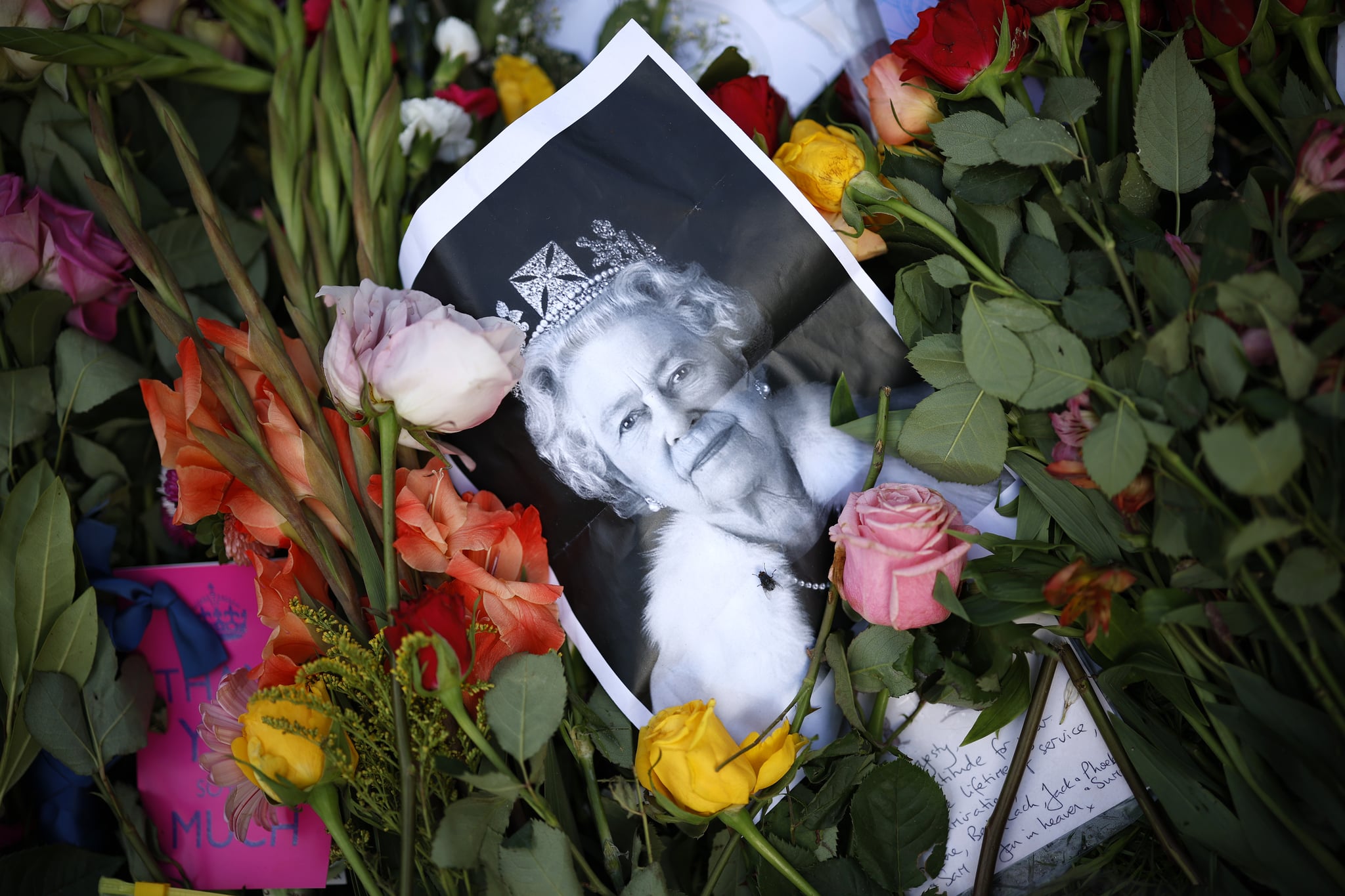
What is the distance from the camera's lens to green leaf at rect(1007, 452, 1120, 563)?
495 millimetres

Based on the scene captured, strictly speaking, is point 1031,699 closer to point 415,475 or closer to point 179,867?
point 415,475

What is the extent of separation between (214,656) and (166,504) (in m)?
0.14

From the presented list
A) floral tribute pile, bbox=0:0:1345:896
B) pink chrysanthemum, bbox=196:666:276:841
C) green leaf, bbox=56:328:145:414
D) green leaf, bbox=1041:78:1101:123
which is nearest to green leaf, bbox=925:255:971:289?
floral tribute pile, bbox=0:0:1345:896

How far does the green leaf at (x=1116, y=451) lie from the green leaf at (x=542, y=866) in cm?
36

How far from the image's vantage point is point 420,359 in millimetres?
463

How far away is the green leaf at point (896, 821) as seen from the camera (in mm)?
537

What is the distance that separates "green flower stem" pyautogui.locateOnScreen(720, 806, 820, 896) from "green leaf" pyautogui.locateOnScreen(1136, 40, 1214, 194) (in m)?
0.45

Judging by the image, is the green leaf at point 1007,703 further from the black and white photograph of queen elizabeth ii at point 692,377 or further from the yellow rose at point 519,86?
the yellow rose at point 519,86

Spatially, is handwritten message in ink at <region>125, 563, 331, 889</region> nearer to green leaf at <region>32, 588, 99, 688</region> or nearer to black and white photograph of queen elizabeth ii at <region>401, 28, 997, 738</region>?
green leaf at <region>32, 588, 99, 688</region>

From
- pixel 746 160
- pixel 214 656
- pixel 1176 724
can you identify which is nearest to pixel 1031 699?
pixel 1176 724

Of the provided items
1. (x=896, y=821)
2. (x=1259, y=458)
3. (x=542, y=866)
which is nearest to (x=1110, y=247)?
(x=1259, y=458)

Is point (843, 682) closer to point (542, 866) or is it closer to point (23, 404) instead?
point (542, 866)

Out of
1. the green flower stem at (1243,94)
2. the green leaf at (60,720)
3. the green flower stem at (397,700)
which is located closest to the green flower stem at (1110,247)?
the green flower stem at (1243,94)

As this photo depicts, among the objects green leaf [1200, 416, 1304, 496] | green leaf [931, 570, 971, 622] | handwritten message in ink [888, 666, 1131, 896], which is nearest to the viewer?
green leaf [1200, 416, 1304, 496]
